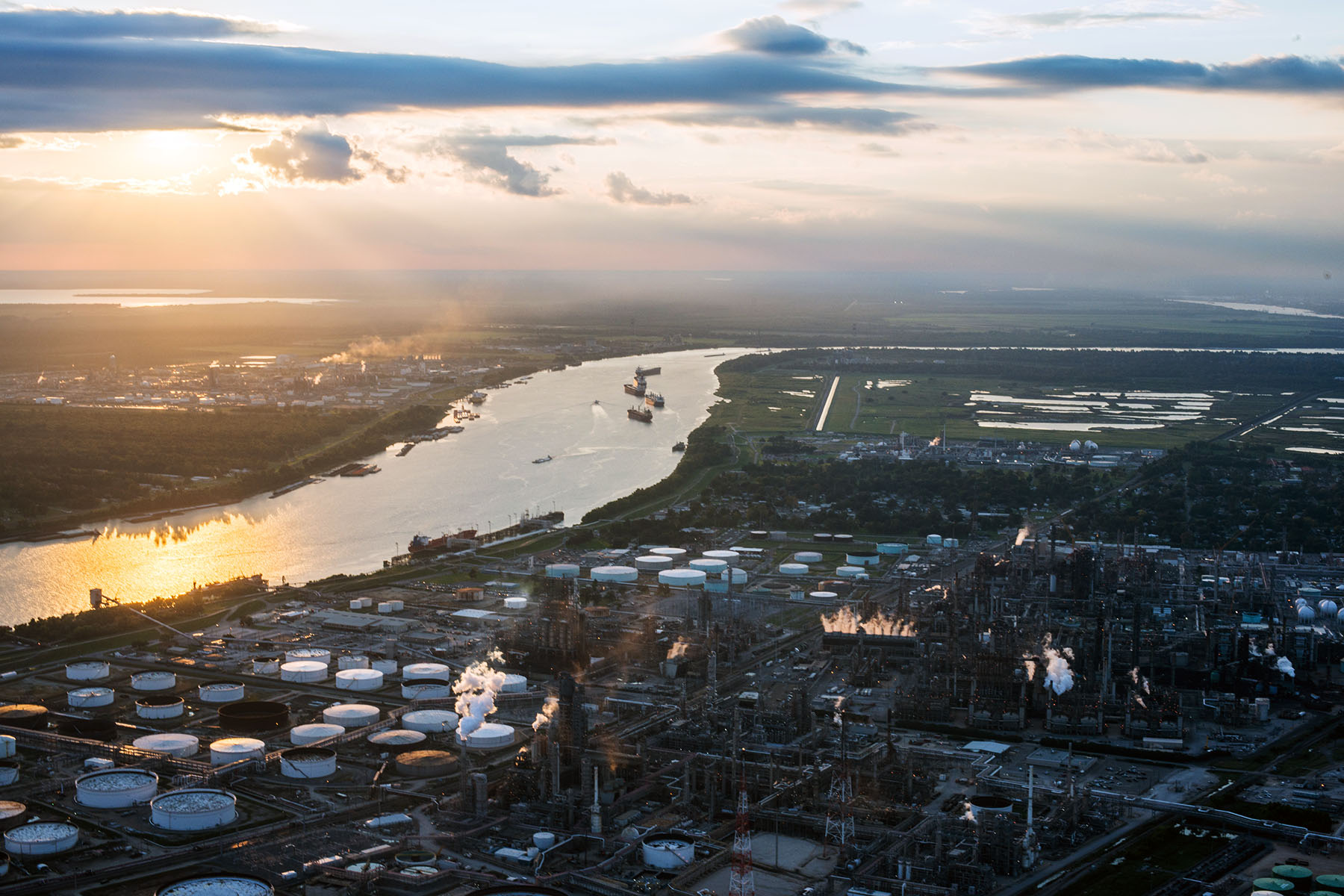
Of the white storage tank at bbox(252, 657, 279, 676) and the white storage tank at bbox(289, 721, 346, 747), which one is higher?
the white storage tank at bbox(289, 721, 346, 747)

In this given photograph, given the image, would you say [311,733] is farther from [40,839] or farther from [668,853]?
[668,853]

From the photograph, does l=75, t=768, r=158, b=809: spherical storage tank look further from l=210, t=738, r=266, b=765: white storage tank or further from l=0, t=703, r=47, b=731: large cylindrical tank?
l=0, t=703, r=47, b=731: large cylindrical tank

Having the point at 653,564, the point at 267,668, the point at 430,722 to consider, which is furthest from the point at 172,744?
the point at 653,564

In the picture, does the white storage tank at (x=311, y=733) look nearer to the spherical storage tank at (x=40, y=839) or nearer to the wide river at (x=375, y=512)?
the spherical storage tank at (x=40, y=839)

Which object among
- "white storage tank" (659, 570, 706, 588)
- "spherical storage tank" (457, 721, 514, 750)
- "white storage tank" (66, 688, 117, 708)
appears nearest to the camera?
"spherical storage tank" (457, 721, 514, 750)

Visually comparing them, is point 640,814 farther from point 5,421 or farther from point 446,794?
point 5,421

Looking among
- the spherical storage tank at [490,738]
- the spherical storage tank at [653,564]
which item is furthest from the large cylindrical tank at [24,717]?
the spherical storage tank at [653,564]

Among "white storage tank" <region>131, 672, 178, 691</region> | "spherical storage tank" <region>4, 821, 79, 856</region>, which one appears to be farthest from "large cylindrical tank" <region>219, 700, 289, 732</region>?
"spherical storage tank" <region>4, 821, 79, 856</region>
